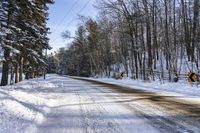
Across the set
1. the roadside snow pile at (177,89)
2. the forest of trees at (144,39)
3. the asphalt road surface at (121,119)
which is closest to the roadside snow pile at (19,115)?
the asphalt road surface at (121,119)

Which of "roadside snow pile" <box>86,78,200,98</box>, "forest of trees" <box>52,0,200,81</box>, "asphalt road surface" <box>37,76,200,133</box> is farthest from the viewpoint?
"forest of trees" <box>52,0,200,81</box>

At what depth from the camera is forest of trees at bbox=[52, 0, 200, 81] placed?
118 feet

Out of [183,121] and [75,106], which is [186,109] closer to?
[183,121]

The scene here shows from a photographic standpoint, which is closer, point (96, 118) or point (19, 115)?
point (19, 115)

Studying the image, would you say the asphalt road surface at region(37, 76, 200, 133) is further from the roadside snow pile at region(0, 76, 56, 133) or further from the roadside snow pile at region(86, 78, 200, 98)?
the roadside snow pile at region(86, 78, 200, 98)

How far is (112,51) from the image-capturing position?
59188 mm

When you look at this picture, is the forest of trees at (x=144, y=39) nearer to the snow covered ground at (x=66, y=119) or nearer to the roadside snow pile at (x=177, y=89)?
the roadside snow pile at (x=177, y=89)

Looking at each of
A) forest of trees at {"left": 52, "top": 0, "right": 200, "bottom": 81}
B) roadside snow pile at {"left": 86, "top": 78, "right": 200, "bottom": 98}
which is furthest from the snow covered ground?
forest of trees at {"left": 52, "top": 0, "right": 200, "bottom": 81}

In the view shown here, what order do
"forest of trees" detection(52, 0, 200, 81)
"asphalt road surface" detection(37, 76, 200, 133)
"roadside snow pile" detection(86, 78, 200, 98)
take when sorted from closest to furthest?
1. "asphalt road surface" detection(37, 76, 200, 133)
2. "roadside snow pile" detection(86, 78, 200, 98)
3. "forest of trees" detection(52, 0, 200, 81)

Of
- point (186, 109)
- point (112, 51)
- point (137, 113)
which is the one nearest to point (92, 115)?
point (137, 113)

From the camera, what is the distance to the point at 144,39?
6297cm

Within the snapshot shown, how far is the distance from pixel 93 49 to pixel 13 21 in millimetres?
47052

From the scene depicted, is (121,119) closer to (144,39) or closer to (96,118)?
(96,118)

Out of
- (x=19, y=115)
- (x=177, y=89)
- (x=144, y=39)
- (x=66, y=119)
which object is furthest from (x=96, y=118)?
(x=144, y=39)
